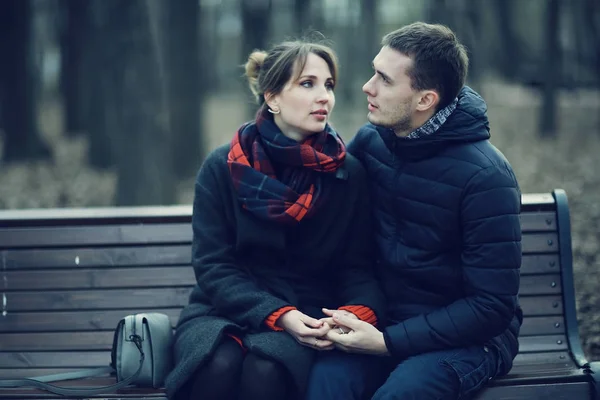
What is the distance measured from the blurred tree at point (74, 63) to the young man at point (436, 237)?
11598 millimetres

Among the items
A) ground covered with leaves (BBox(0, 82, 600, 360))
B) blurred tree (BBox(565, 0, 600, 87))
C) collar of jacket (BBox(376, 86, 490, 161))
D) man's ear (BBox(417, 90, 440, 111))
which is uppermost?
blurred tree (BBox(565, 0, 600, 87))

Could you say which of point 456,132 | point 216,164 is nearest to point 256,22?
point 216,164

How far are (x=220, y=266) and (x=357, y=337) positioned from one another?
0.70 metres

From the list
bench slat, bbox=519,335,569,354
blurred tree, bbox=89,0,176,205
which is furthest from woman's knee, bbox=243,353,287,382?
blurred tree, bbox=89,0,176,205

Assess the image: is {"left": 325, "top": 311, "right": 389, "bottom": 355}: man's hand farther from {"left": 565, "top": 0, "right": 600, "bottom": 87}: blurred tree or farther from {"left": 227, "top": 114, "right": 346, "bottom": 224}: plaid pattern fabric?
{"left": 565, "top": 0, "right": 600, "bottom": 87}: blurred tree

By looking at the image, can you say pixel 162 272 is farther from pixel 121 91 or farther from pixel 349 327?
pixel 121 91

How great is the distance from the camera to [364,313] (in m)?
3.61

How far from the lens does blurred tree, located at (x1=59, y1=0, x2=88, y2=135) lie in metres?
16.2

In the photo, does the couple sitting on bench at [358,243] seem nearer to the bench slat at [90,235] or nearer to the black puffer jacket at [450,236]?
the black puffer jacket at [450,236]

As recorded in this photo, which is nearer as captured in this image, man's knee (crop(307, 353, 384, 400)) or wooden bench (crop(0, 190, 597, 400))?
man's knee (crop(307, 353, 384, 400))

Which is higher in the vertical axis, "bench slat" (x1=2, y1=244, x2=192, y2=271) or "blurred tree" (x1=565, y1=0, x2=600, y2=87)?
"blurred tree" (x1=565, y1=0, x2=600, y2=87)

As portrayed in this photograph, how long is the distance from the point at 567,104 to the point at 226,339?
772 inches

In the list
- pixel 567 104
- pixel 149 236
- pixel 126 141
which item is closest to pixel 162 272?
pixel 149 236

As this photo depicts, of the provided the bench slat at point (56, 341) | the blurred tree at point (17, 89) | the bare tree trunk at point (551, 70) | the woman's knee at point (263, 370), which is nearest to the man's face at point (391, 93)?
the woman's knee at point (263, 370)
